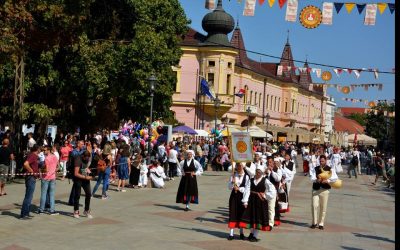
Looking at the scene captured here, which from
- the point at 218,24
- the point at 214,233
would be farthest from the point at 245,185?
the point at 218,24

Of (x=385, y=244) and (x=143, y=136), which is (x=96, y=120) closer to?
(x=143, y=136)

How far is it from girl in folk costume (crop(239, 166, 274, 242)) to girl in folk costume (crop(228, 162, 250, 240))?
108mm

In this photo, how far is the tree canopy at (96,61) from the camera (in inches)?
843

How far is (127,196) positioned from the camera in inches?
824

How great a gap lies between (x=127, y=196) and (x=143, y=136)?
18706 mm

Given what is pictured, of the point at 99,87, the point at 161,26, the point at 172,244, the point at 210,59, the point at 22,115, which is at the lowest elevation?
the point at 172,244

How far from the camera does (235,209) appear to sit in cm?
1320

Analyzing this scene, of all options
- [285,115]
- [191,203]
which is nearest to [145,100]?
[191,203]

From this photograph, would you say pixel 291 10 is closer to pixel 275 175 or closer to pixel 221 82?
pixel 275 175

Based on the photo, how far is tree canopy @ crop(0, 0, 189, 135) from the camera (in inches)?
843

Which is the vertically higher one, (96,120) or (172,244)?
(96,120)

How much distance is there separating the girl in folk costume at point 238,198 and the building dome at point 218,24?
47.4 metres

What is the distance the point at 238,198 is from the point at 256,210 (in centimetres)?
52

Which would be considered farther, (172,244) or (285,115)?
(285,115)
